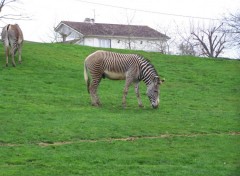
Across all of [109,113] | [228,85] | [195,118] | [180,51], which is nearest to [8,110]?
[109,113]

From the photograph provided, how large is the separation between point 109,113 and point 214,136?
4256mm

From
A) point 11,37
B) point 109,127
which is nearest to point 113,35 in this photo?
point 11,37

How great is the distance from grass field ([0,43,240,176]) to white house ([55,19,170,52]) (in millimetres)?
34307

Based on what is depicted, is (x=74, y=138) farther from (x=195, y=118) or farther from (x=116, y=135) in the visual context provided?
(x=195, y=118)

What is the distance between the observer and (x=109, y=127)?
14.5 meters

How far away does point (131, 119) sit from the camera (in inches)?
632

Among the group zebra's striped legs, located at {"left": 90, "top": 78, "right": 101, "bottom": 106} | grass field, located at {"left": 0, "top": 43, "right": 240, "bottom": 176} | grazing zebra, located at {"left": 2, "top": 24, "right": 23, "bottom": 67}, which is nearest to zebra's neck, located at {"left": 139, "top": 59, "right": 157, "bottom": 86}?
grass field, located at {"left": 0, "top": 43, "right": 240, "bottom": 176}

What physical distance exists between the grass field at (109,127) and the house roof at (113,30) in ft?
115

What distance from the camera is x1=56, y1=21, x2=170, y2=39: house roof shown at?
6319 cm

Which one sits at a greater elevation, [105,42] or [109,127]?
[105,42]

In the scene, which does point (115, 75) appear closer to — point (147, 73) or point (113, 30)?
point (147, 73)

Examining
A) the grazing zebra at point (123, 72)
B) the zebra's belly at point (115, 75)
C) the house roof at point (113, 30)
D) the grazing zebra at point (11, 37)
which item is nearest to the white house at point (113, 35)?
the house roof at point (113, 30)

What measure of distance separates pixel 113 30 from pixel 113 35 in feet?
5.34

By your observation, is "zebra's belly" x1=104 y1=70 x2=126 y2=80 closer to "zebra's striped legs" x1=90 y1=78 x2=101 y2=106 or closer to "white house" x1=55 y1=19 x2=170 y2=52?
"zebra's striped legs" x1=90 y1=78 x2=101 y2=106
